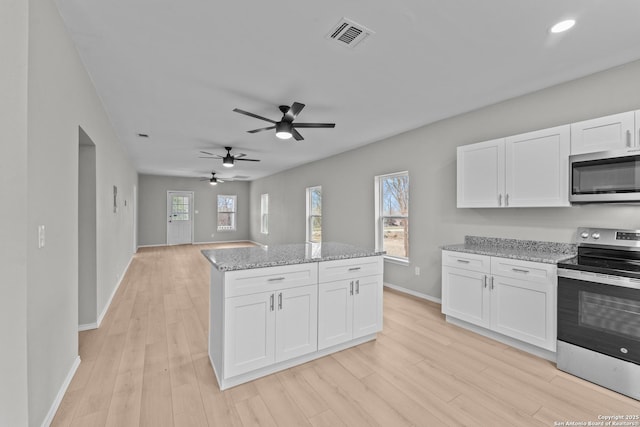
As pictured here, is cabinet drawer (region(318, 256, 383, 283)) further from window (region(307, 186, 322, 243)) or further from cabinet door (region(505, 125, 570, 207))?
window (region(307, 186, 322, 243))

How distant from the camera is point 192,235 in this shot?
10.3 m

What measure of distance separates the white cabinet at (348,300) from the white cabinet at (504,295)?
3.23 ft

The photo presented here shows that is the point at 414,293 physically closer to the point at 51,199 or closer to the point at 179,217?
the point at 51,199

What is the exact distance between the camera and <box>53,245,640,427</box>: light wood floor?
177cm

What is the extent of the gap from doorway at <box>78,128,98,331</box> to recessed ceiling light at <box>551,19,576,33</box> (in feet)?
13.8

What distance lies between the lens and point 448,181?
383cm

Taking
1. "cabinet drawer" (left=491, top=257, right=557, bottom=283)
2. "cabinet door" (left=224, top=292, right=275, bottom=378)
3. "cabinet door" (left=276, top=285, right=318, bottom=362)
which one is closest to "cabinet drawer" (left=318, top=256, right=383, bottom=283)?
"cabinet door" (left=276, top=285, right=318, bottom=362)

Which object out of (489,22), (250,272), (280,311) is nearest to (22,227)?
(250,272)

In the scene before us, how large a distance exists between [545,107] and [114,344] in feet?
16.2

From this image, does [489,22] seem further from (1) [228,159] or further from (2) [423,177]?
(1) [228,159]

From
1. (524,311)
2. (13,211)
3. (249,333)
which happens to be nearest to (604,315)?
(524,311)

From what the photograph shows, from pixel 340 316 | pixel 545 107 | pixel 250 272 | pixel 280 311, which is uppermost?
pixel 545 107

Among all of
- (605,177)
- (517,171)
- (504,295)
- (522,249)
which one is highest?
(517,171)

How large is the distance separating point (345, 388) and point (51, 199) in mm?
2367
